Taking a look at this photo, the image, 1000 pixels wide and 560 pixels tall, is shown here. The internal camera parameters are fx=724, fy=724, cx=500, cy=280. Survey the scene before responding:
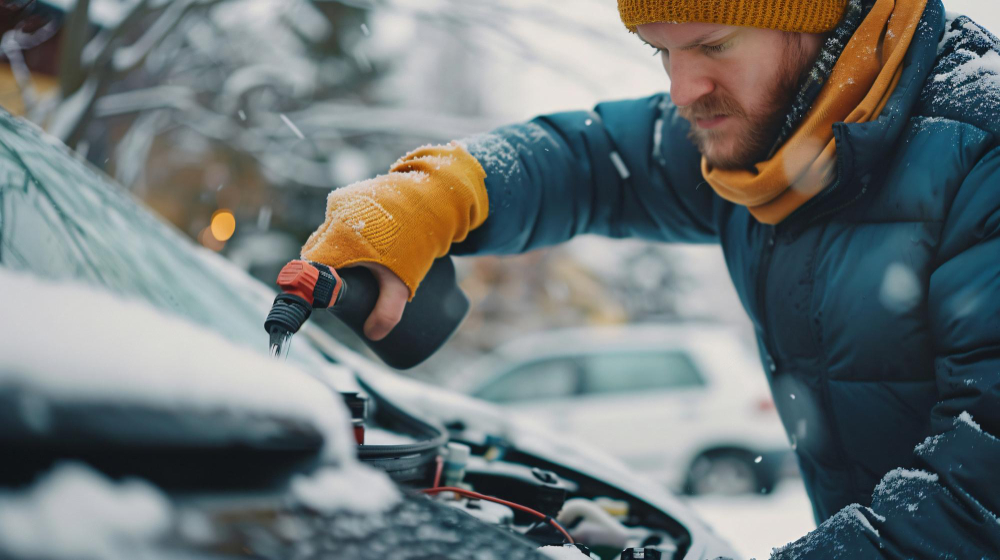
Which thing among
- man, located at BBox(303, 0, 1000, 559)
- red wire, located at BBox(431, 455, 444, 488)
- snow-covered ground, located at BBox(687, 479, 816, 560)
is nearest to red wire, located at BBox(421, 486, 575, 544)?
red wire, located at BBox(431, 455, 444, 488)

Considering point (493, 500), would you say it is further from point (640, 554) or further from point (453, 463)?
point (640, 554)

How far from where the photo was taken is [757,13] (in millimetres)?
1396

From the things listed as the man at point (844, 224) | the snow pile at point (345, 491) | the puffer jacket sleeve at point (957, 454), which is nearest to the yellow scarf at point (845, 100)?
the man at point (844, 224)

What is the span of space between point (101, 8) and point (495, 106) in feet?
17.9

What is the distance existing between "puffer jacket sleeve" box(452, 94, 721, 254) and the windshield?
0.55 metres

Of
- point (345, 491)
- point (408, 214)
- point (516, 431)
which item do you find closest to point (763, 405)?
point (516, 431)

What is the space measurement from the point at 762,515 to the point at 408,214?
4.99m

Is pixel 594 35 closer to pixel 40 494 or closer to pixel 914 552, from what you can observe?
pixel 914 552

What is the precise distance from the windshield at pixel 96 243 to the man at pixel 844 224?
28cm

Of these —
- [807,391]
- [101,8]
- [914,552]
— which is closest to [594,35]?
[101,8]

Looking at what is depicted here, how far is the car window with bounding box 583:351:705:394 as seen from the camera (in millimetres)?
6391

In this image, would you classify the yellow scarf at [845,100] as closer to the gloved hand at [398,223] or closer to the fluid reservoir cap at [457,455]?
the gloved hand at [398,223]

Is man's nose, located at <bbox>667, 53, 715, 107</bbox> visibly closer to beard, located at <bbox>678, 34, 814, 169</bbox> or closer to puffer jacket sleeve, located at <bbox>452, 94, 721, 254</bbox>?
beard, located at <bbox>678, 34, 814, 169</bbox>

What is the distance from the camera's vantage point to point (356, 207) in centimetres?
133
